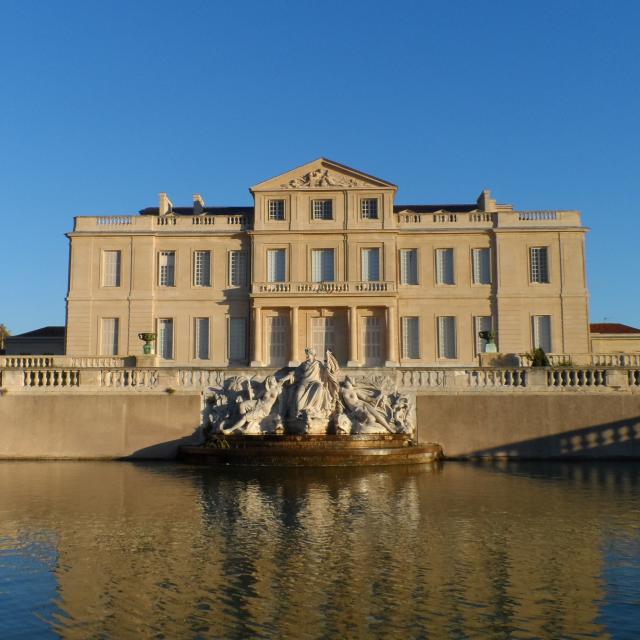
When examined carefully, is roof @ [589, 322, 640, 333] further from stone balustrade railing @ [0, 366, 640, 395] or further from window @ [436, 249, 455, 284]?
stone balustrade railing @ [0, 366, 640, 395]

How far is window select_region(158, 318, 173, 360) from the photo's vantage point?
36.8 m

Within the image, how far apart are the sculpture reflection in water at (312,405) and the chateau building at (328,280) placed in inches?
610

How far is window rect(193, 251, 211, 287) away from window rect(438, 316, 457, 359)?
1220cm

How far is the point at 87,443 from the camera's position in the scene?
797 inches

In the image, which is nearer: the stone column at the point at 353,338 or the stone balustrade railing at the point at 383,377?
the stone balustrade railing at the point at 383,377

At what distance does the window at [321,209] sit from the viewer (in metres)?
37.4

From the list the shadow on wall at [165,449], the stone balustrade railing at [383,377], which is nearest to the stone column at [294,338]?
the stone balustrade railing at [383,377]

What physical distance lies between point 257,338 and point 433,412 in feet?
54.7

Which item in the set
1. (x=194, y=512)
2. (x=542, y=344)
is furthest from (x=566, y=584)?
(x=542, y=344)

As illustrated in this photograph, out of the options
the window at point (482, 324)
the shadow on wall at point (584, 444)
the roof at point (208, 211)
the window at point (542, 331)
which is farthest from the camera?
the roof at point (208, 211)

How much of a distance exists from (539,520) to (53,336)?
3571 cm

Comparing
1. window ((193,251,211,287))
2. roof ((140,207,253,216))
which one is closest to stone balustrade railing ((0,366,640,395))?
window ((193,251,211,287))

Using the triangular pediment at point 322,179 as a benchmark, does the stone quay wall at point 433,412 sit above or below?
below

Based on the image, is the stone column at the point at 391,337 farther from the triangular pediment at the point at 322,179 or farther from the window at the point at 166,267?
the window at the point at 166,267
